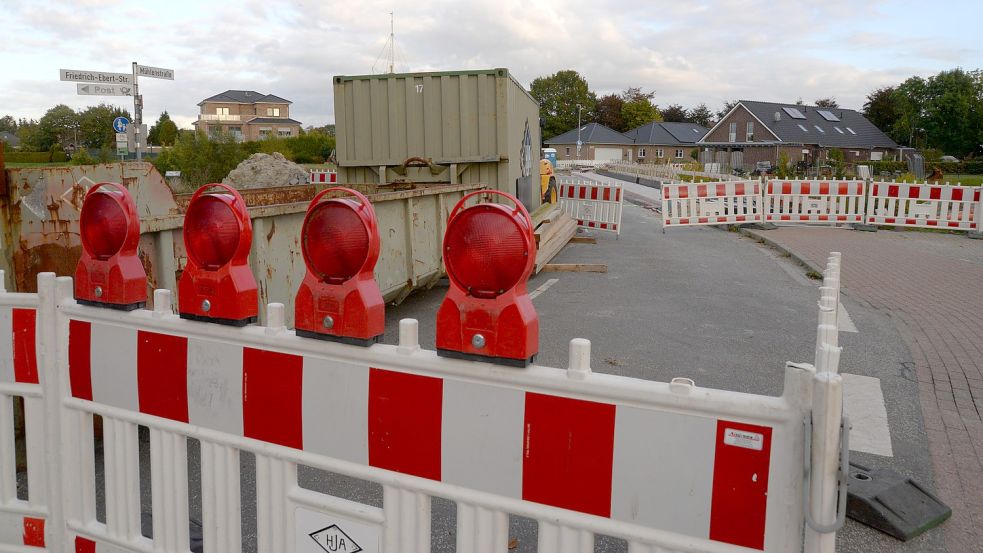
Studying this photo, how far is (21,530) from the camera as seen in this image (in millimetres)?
2854

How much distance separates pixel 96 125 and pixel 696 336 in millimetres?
78515

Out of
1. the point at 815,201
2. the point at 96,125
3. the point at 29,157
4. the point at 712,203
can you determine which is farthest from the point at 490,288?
the point at 96,125

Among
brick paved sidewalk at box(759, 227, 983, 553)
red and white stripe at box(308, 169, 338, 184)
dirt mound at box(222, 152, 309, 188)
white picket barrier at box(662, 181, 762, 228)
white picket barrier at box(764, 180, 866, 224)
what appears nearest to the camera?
brick paved sidewalk at box(759, 227, 983, 553)

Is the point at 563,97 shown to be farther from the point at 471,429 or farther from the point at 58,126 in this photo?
the point at 471,429

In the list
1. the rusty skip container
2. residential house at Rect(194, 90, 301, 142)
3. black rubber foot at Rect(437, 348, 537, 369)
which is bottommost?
black rubber foot at Rect(437, 348, 537, 369)

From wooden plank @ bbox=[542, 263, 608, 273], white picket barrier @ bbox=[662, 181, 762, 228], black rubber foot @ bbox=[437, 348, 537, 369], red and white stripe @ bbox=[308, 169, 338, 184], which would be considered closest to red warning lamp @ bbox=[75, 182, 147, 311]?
black rubber foot @ bbox=[437, 348, 537, 369]

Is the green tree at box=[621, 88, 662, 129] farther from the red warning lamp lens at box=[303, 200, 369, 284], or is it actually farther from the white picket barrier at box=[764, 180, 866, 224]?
the red warning lamp lens at box=[303, 200, 369, 284]

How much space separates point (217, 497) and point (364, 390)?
656 millimetres

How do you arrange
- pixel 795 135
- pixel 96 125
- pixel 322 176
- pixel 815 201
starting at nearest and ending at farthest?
pixel 815 201 < pixel 322 176 < pixel 96 125 < pixel 795 135

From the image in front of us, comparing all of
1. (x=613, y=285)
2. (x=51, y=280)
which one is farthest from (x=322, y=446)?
(x=613, y=285)

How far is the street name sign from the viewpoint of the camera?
14016 mm

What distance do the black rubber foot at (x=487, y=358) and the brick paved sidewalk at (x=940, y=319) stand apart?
103 inches

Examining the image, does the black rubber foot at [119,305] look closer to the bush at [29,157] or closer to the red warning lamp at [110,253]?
the red warning lamp at [110,253]

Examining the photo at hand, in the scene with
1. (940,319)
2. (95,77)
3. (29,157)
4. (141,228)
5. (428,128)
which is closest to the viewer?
(141,228)
